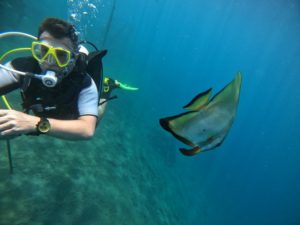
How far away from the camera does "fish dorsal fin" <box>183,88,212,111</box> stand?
1.25 m

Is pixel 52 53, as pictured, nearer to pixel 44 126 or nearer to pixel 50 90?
pixel 50 90

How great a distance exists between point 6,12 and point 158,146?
508 inches

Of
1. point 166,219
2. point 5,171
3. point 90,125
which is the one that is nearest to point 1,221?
point 5,171

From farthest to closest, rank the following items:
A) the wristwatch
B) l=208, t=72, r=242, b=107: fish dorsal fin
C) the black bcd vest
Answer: the black bcd vest
the wristwatch
l=208, t=72, r=242, b=107: fish dorsal fin

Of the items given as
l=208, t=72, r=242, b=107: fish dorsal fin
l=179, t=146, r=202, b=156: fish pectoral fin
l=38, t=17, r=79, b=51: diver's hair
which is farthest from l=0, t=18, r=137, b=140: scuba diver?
l=208, t=72, r=242, b=107: fish dorsal fin

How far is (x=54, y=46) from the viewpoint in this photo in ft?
9.55

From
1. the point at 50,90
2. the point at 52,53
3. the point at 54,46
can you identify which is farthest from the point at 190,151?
the point at 50,90

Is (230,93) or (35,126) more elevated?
(230,93)

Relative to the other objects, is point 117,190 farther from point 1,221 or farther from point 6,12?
point 6,12

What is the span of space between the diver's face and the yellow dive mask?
3cm

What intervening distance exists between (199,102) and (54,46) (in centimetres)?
219

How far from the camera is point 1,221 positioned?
4.41 metres

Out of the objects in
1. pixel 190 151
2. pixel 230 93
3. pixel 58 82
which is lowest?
pixel 58 82

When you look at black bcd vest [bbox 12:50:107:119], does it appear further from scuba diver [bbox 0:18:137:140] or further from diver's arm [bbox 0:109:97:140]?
diver's arm [bbox 0:109:97:140]
